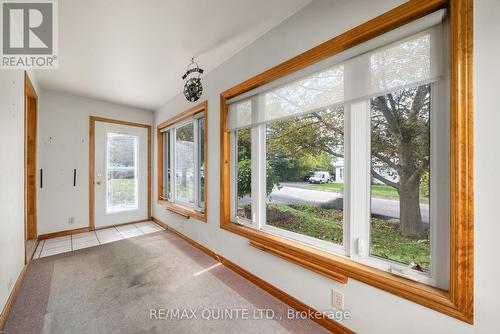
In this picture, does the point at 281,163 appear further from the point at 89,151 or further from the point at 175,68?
the point at 89,151

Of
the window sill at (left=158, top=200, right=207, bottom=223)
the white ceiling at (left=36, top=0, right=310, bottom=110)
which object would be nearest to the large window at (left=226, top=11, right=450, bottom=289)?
the white ceiling at (left=36, top=0, right=310, bottom=110)

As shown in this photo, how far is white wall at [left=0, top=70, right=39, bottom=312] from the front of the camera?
1.60 m

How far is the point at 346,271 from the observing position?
4.62 ft

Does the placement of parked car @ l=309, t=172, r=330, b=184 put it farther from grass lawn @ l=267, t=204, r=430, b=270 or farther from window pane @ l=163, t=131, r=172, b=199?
window pane @ l=163, t=131, r=172, b=199

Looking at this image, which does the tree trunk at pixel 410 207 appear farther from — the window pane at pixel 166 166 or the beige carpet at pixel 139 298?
the window pane at pixel 166 166

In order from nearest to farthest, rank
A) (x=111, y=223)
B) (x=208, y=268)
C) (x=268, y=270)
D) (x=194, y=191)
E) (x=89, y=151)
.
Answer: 1. (x=268, y=270)
2. (x=208, y=268)
3. (x=194, y=191)
4. (x=89, y=151)
5. (x=111, y=223)

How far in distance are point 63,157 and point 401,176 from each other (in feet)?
15.0

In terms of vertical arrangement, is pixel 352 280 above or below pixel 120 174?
below

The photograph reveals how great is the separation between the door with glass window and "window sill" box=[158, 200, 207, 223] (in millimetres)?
766

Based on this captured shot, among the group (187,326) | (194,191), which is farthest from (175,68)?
(187,326)

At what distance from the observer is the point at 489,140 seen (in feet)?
3.16

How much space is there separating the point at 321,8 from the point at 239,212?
2.03 meters

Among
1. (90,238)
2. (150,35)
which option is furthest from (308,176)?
(90,238)

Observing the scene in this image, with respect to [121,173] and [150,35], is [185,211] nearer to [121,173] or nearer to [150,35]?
[121,173]
